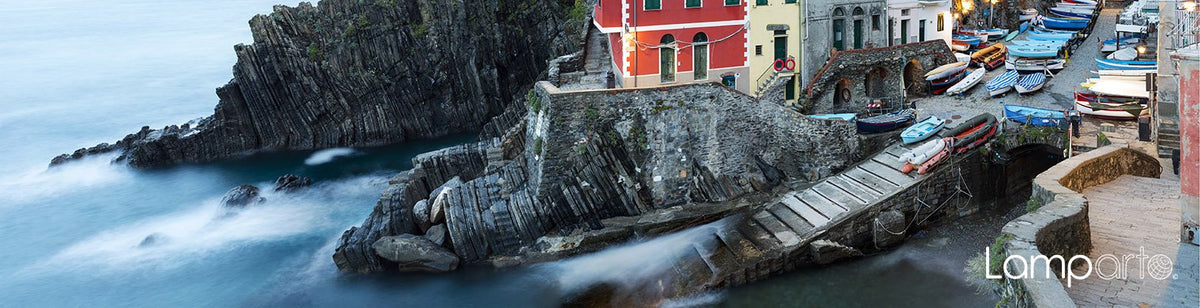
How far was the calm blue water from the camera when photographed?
30.1 meters

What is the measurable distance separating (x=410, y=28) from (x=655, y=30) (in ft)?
91.7

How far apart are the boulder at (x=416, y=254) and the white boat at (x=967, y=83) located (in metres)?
19.9

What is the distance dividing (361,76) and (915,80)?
3384 centimetres

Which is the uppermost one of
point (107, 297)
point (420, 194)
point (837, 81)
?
point (837, 81)

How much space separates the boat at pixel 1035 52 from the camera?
1532 inches

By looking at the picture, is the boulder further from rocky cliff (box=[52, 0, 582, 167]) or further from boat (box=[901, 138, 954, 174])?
rocky cliff (box=[52, 0, 582, 167])

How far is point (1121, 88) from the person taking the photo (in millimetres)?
29266

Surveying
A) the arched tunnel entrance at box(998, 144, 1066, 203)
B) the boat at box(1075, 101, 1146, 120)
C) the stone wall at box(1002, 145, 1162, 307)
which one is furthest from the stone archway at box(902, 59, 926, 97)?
the stone wall at box(1002, 145, 1162, 307)

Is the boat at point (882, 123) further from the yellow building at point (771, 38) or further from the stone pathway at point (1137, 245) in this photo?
the stone pathway at point (1137, 245)

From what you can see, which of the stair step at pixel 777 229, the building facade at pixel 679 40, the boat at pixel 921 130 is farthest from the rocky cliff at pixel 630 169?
the building facade at pixel 679 40

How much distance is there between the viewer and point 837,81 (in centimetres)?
3484

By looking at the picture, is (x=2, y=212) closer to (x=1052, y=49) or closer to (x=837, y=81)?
(x=837, y=81)

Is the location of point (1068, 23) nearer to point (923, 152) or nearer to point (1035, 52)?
point (1035, 52)

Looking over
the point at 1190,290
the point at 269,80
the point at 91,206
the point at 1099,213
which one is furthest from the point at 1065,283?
the point at 269,80
